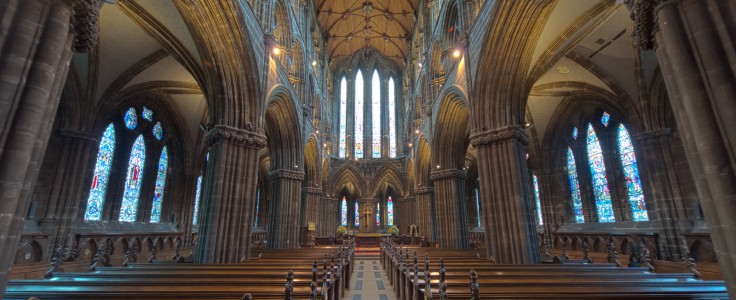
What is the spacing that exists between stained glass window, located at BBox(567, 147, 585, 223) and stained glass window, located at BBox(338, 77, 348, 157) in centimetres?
1814

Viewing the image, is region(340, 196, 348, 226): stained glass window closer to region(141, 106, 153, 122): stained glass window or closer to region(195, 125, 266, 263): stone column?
region(141, 106, 153, 122): stained glass window

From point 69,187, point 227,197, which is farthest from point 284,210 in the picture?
point 69,187

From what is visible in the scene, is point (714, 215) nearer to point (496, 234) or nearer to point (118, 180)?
point (496, 234)

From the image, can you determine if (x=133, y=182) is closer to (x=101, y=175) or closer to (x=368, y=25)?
(x=101, y=175)

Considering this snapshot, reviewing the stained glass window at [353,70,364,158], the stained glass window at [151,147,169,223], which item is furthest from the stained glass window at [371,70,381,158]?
the stained glass window at [151,147,169,223]

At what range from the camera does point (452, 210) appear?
16797 mm

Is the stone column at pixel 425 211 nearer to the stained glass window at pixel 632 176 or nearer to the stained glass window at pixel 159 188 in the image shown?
the stained glass window at pixel 632 176

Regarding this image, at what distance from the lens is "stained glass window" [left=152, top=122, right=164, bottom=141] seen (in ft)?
57.5

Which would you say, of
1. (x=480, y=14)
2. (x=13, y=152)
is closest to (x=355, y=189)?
(x=480, y=14)

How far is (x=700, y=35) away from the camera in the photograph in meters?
3.55

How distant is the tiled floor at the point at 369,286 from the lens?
26.4ft

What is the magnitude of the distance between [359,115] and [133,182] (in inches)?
766

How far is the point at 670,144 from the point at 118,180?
945 inches

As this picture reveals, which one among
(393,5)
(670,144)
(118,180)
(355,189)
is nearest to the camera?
(670,144)
